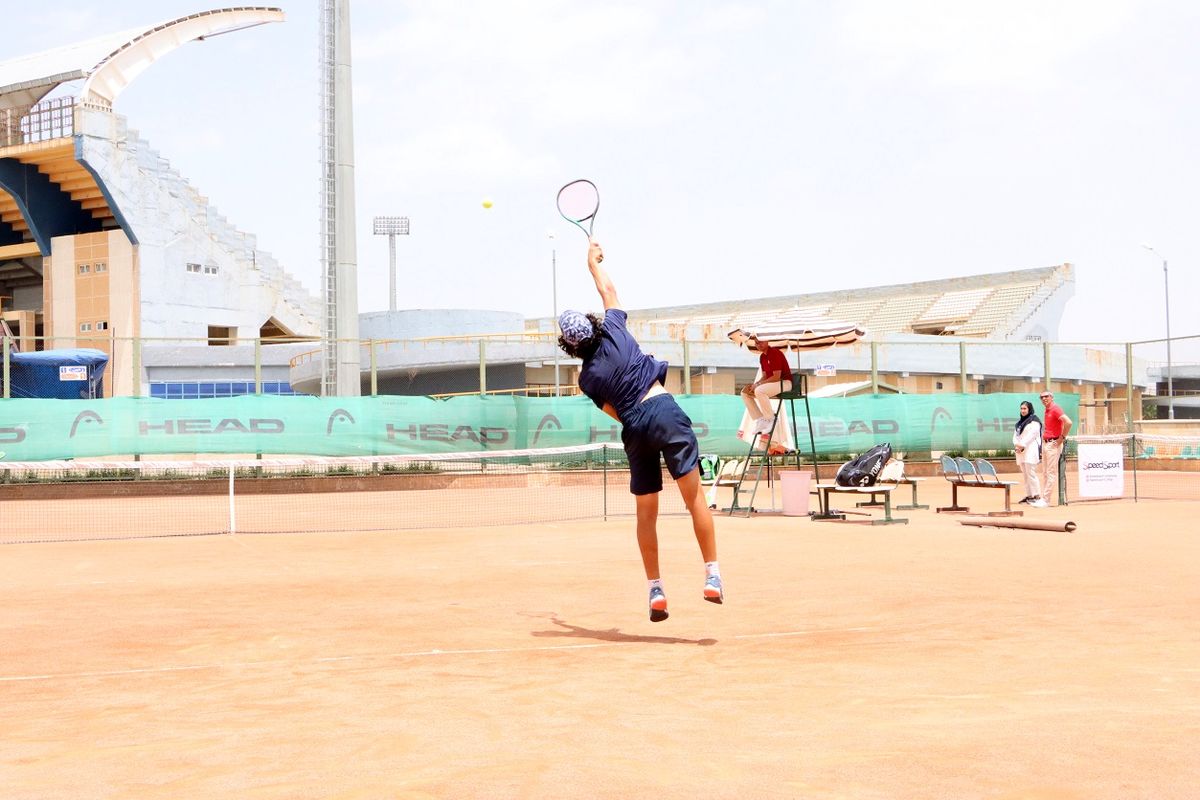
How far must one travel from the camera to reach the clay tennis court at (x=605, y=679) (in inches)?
137

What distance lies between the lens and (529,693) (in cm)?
479

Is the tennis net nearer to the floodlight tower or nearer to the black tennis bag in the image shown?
the black tennis bag

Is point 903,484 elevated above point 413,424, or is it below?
below

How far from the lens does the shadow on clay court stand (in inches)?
239

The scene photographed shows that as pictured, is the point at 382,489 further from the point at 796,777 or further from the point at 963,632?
the point at 796,777

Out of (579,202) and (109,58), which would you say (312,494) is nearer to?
(579,202)

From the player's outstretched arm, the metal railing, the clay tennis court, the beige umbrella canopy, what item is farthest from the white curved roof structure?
the player's outstretched arm

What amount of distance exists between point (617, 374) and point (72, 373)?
3055 centimetres

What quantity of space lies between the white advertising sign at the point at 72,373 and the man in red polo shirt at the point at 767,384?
23124 millimetres

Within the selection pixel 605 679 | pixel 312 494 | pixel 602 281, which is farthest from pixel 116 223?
pixel 605 679

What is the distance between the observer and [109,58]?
51250mm

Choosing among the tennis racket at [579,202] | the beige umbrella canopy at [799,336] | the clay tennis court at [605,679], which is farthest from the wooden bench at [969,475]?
the tennis racket at [579,202]

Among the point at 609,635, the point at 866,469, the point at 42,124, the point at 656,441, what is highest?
the point at 42,124

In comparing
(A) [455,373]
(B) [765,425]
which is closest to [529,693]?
(B) [765,425]
